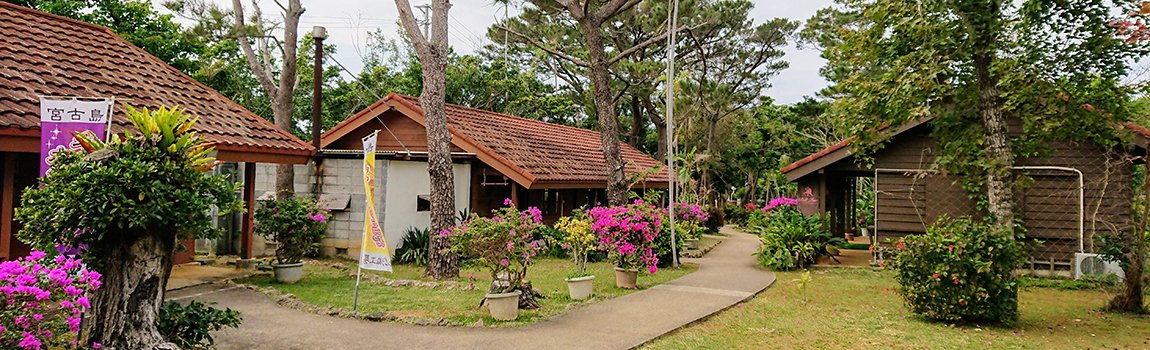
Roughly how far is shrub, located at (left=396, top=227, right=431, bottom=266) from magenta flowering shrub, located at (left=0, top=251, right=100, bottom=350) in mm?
8415

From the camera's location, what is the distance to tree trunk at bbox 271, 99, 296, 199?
44.9ft

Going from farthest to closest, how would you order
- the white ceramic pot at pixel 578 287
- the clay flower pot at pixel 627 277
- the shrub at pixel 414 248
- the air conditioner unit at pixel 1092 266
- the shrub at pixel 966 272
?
the shrub at pixel 414 248, the air conditioner unit at pixel 1092 266, the clay flower pot at pixel 627 277, the white ceramic pot at pixel 578 287, the shrub at pixel 966 272

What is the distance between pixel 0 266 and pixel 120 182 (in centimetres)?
89

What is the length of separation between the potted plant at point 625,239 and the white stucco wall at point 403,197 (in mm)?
4135

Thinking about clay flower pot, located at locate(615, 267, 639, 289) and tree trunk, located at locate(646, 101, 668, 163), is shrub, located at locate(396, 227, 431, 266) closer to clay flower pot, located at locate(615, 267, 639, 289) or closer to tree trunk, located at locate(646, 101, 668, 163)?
clay flower pot, located at locate(615, 267, 639, 289)

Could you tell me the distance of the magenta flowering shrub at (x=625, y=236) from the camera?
10.9 meters

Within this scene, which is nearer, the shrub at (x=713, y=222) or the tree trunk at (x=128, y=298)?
the tree trunk at (x=128, y=298)

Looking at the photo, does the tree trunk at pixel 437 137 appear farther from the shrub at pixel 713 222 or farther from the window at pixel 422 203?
the shrub at pixel 713 222

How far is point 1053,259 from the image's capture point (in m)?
12.9

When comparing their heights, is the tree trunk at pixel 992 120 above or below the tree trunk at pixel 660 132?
below

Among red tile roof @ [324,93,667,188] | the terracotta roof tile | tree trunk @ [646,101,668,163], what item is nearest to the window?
red tile roof @ [324,93,667,188]

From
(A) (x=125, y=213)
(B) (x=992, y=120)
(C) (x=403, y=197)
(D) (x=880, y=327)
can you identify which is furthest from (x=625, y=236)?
(A) (x=125, y=213)

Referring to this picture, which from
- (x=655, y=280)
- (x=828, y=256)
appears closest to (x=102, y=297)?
(x=655, y=280)

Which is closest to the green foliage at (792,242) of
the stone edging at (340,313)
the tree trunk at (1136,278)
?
the tree trunk at (1136,278)
